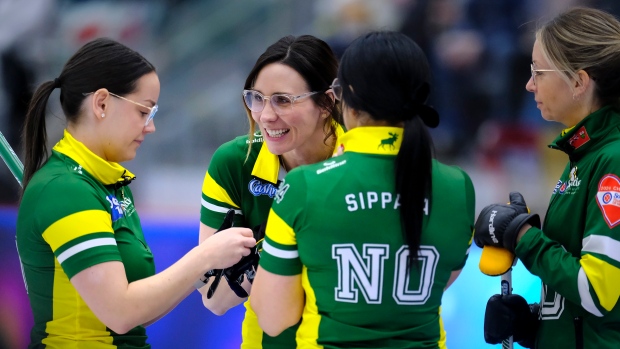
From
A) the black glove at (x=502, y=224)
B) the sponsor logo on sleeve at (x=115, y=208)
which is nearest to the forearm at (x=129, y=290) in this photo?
the sponsor logo on sleeve at (x=115, y=208)

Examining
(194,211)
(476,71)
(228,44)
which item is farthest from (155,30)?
(476,71)

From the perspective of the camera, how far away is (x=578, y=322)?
8.22 ft

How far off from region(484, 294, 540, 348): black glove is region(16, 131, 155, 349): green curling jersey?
1.18m

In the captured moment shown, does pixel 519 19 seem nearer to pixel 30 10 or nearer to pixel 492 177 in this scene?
pixel 492 177

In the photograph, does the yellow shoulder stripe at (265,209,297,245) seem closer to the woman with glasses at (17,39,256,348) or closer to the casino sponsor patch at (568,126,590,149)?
the woman with glasses at (17,39,256,348)

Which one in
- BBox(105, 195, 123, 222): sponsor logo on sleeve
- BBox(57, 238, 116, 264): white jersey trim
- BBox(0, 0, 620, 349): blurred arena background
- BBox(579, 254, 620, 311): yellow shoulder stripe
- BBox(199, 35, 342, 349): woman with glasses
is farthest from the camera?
BBox(0, 0, 620, 349): blurred arena background

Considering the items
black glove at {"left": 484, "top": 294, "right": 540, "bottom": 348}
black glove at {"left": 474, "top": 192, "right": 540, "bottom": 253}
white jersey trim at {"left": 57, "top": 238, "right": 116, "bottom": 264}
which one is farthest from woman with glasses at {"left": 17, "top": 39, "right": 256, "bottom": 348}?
black glove at {"left": 484, "top": 294, "right": 540, "bottom": 348}

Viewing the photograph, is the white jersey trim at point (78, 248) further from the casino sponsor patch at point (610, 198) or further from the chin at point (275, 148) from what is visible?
the casino sponsor patch at point (610, 198)

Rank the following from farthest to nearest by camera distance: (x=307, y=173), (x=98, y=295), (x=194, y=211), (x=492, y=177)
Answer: (x=492, y=177) → (x=194, y=211) → (x=98, y=295) → (x=307, y=173)

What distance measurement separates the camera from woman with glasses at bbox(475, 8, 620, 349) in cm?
238

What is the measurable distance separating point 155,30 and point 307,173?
5418mm

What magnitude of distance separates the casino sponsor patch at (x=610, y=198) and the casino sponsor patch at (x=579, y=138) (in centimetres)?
17

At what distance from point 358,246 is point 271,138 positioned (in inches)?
34.3

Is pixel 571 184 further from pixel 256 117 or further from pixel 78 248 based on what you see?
pixel 78 248
